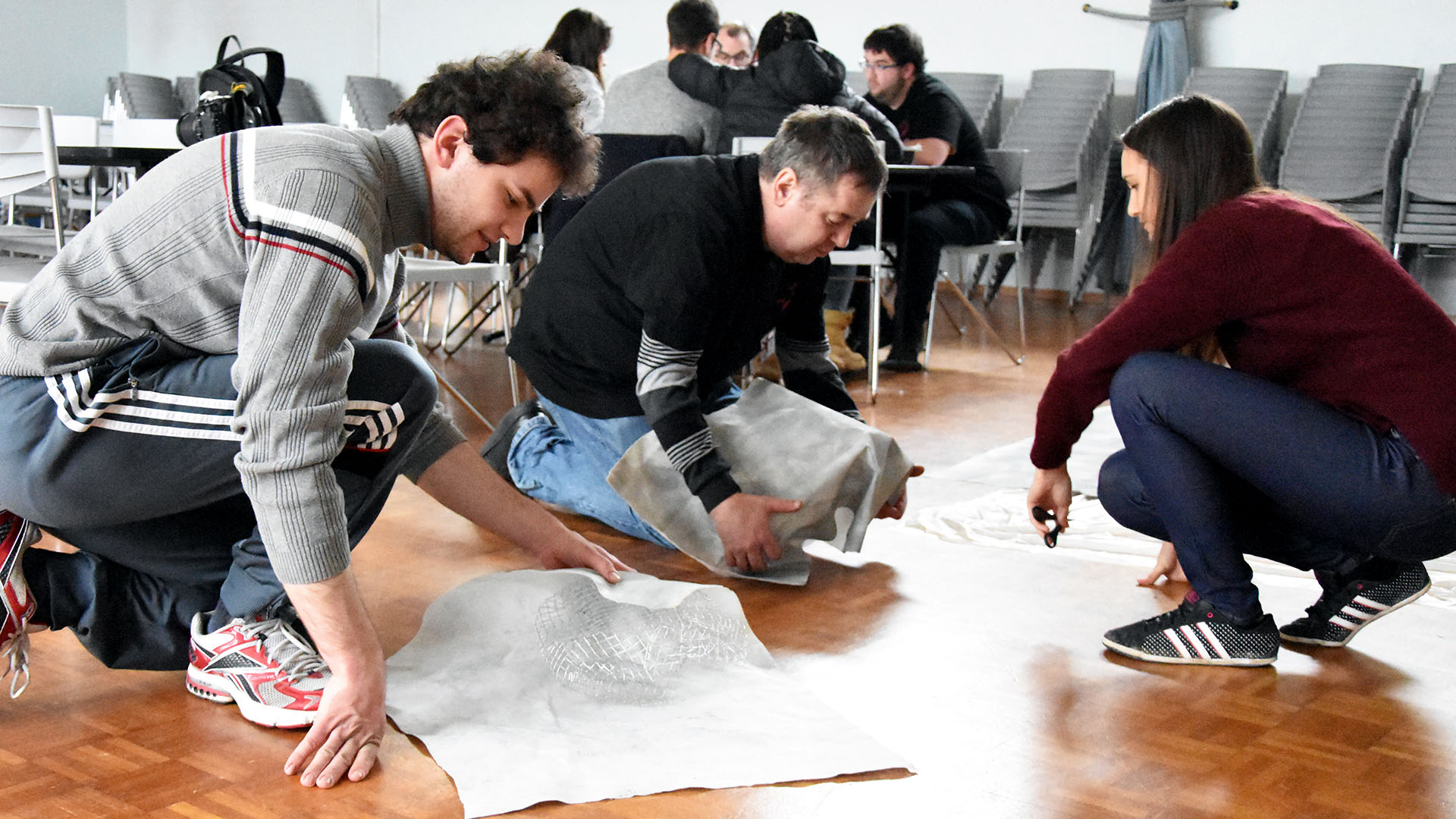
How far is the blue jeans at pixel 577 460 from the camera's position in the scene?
2.36 m

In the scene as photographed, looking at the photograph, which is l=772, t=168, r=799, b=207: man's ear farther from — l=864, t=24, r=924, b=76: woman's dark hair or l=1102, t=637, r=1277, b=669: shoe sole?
l=864, t=24, r=924, b=76: woman's dark hair

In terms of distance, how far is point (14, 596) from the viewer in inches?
59.1

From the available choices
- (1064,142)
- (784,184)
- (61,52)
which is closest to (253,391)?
(784,184)

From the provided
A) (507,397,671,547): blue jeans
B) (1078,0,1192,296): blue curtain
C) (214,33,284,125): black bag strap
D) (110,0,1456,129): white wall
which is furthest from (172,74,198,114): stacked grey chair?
(507,397,671,547): blue jeans

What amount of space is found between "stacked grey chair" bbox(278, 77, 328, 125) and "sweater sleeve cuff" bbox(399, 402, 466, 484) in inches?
331

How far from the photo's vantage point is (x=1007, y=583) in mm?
2158

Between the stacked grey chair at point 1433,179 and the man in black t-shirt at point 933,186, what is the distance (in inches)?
79.2

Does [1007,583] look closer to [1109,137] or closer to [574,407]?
[574,407]

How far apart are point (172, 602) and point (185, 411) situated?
305mm

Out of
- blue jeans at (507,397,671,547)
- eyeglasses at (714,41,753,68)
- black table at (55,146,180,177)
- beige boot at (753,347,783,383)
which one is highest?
eyeglasses at (714,41,753,68)

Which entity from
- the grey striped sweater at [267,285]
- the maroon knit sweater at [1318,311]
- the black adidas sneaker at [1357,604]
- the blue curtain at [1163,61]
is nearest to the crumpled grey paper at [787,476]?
the maroon knit sweater at [1318,311]

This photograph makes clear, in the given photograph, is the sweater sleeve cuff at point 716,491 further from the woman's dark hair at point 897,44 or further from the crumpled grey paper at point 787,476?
the woman's dark hair at point 897,44

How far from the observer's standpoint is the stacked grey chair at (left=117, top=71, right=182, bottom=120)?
Result: 941 centimetres

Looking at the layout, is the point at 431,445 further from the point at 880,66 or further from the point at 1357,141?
the point at 1357,141
